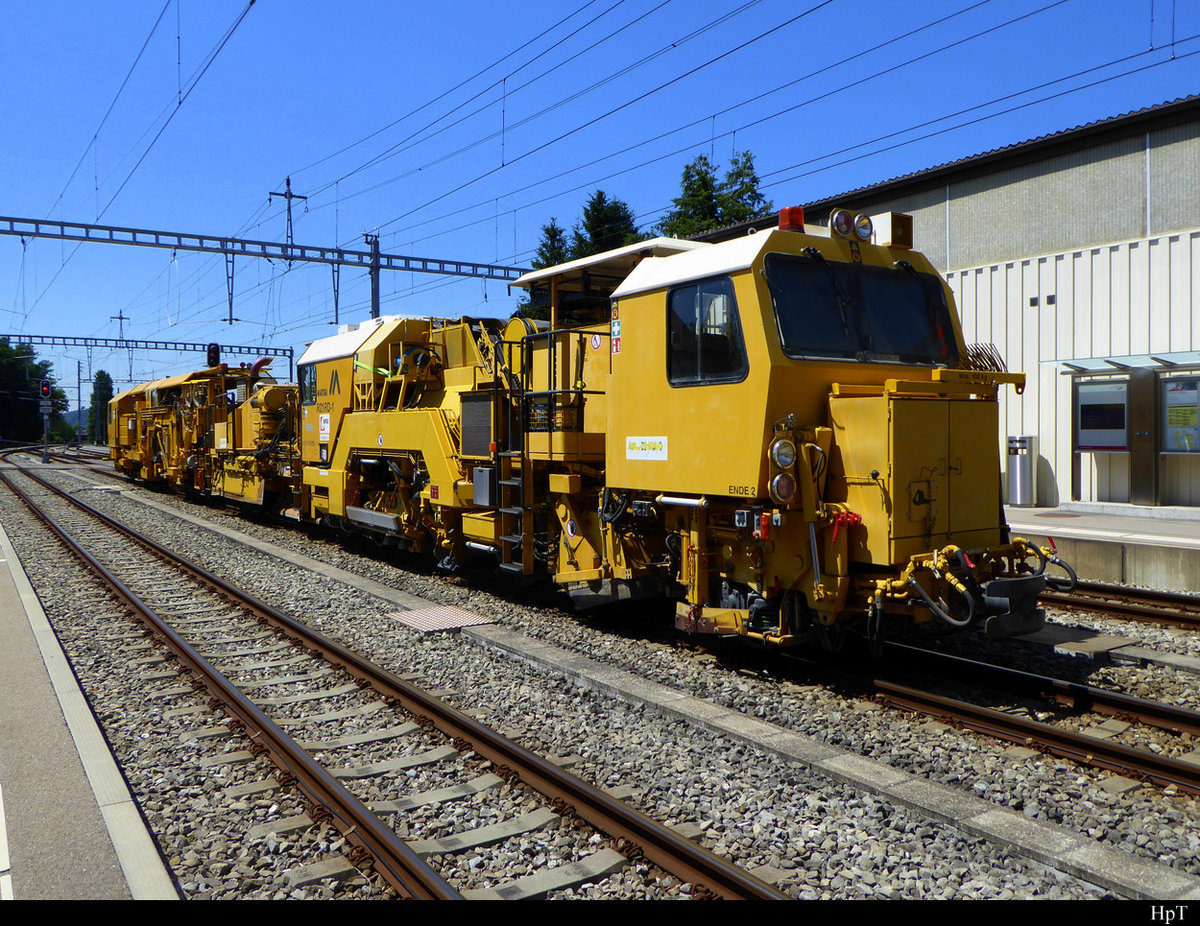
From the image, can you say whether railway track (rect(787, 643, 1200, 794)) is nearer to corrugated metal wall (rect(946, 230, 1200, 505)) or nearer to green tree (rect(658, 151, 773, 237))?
corrugated metal wall (rect(946, 230, 1200, 505))

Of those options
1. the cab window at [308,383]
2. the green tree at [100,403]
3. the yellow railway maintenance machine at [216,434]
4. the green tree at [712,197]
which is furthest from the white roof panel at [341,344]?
the green tree at [100,403]

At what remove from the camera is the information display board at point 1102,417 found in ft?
47.0

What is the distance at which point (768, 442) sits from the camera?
18.7 feet

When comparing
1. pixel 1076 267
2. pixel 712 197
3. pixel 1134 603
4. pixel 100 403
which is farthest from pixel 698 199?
pixel 100 403

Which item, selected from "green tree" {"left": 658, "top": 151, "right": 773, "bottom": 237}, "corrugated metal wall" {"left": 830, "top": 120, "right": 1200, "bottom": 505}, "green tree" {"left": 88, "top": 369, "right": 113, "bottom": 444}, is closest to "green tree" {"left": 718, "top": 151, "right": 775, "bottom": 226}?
"green tree" {"left": 658, "top": 151, "right": 773, "bottom": 237}

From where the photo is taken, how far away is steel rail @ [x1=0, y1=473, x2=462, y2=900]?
3.53 meters

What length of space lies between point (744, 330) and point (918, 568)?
6.43ft

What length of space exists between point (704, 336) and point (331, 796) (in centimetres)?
390

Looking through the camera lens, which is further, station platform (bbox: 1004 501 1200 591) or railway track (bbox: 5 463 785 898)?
station platform (bbox: 1004 501 1200 591)

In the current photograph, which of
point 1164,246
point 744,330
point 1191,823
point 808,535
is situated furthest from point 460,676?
point 1164,246

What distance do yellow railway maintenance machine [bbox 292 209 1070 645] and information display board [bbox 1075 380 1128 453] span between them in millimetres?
9489

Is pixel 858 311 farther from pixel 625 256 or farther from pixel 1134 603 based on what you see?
pixel 1134 603

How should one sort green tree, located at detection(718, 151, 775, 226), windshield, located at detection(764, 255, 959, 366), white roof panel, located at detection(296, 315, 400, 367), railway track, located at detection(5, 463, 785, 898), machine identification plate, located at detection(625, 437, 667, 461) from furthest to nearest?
green tree, located at detection(718, 151, 775, 226)
white roof panel, located at detection(296, 315, 400, 367)
machine identification plate, located at detection(625, 437, 667, 461)
windshield, located at detection(764, 255, 959, 366)
railway track, located at detection(5, 463, 785, 898)

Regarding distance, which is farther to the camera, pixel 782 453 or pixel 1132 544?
pixel 1132 544
